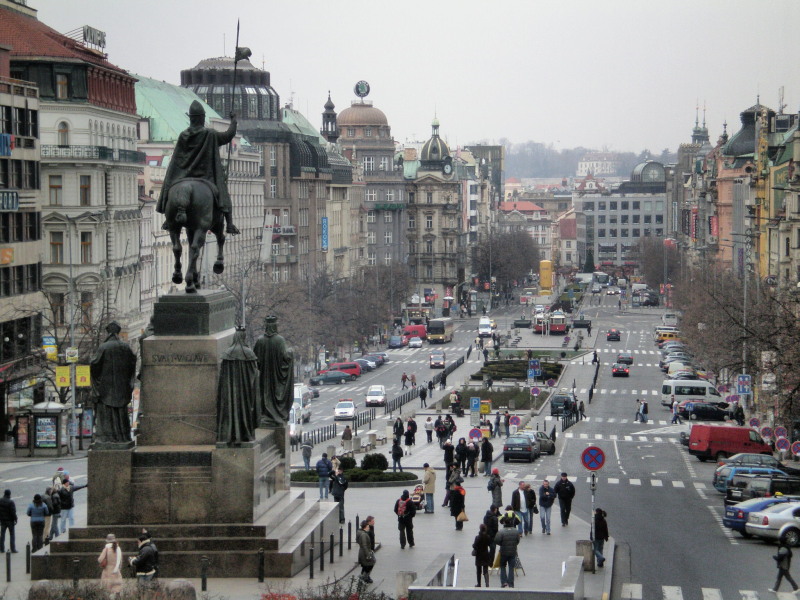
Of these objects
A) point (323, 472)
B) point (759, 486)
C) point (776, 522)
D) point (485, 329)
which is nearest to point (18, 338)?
point (323, 472)

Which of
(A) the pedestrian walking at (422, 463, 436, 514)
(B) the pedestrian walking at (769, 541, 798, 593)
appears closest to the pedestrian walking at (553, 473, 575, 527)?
(A) the pedestrian walking at (422, 463, 436, 514)

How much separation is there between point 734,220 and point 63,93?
83.3 meters

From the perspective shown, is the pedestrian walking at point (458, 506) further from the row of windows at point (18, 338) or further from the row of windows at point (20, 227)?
the row of windows at point (20, 227)

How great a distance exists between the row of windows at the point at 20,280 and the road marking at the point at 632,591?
39855 millimetres

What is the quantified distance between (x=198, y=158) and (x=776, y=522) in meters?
18.9

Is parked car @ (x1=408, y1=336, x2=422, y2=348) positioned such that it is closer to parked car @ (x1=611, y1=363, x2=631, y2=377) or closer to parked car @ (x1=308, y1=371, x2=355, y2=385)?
parked car @ (x1=611, y1=363, x2=631, y2=377)

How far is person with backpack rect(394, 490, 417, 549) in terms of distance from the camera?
1446 inches

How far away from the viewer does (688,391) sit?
9806 centimetres

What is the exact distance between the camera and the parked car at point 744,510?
44.3 m

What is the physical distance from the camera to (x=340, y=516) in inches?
1559

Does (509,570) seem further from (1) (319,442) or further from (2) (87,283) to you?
(2) (87,283)

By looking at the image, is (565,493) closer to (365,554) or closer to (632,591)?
(632,591)

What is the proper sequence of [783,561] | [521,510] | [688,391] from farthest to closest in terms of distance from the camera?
[688,391]
[521,510]
[783,561]

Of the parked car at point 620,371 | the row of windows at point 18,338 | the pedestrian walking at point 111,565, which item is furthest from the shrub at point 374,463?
the parked car at point 620,371
